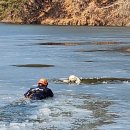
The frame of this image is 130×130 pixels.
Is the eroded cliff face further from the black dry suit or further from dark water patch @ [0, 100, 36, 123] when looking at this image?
dark water patch @ [0, 100, 36, 123]

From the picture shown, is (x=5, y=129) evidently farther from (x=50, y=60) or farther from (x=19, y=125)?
(x=50, y=60)

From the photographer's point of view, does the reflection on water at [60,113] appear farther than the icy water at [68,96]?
No

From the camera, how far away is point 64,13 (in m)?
118

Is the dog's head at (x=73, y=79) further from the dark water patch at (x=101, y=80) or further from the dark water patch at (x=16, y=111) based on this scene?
the dark water patch at (x=16, y=111)

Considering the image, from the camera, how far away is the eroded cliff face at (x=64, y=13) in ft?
348

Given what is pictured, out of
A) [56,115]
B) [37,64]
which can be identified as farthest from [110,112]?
[37,64]

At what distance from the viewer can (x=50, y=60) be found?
109 ft

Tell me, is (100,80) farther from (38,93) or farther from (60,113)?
(60,113)

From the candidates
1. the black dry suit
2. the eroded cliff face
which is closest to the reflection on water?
the black dry suit

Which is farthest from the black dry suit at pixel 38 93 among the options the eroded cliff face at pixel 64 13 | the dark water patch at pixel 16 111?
the eroded cliff face at pixel 64 13

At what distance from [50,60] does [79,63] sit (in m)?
A: 2.65

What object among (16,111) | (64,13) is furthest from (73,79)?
(64,13)

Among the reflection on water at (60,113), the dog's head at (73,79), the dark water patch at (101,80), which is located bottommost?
the dark water patch at (101,80)

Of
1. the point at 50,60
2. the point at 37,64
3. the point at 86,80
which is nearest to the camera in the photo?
the point at 86,80
